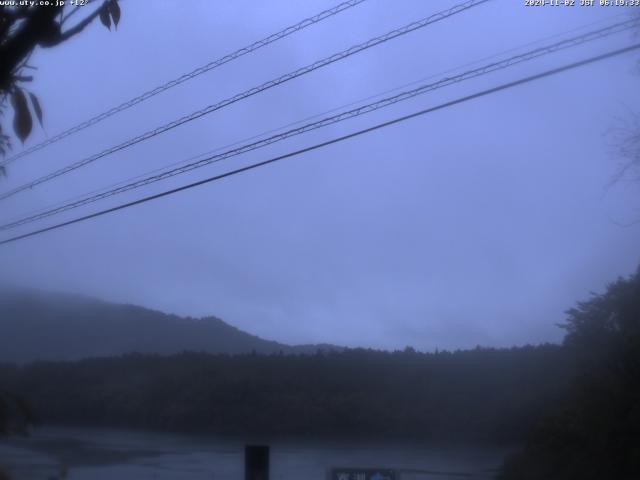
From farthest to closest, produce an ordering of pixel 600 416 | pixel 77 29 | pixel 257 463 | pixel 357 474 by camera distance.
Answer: pixel 600 416, pixel 257 463, pixel 357 474, pixel 77 29

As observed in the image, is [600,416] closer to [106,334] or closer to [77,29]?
[77,29]

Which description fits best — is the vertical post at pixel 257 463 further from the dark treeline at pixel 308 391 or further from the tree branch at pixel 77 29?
the dark treeline at pixel 308 391

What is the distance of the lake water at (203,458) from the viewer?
1836cm

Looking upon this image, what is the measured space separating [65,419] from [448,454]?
18.0 m

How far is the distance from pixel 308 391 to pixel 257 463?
74.2ft

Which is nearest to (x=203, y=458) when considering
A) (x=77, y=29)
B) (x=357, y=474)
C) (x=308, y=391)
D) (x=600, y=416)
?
(x=308, y=391)

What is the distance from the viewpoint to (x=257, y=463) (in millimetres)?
8195

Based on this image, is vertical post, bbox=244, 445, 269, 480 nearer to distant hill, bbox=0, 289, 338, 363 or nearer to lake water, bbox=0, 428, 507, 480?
lake water, bbox=0, 428, 507, 480

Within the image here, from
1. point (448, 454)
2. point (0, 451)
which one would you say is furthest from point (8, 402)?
point (0, 451)

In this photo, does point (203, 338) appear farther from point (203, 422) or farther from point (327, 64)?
point (327, 64)

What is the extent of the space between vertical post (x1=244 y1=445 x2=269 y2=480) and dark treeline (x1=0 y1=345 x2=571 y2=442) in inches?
717

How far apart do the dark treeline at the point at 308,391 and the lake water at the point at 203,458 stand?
273cm

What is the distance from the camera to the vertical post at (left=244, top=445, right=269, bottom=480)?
820 cm

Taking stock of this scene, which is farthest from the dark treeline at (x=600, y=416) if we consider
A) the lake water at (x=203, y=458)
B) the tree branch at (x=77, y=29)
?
the tree branch at (x=77, y=29)
